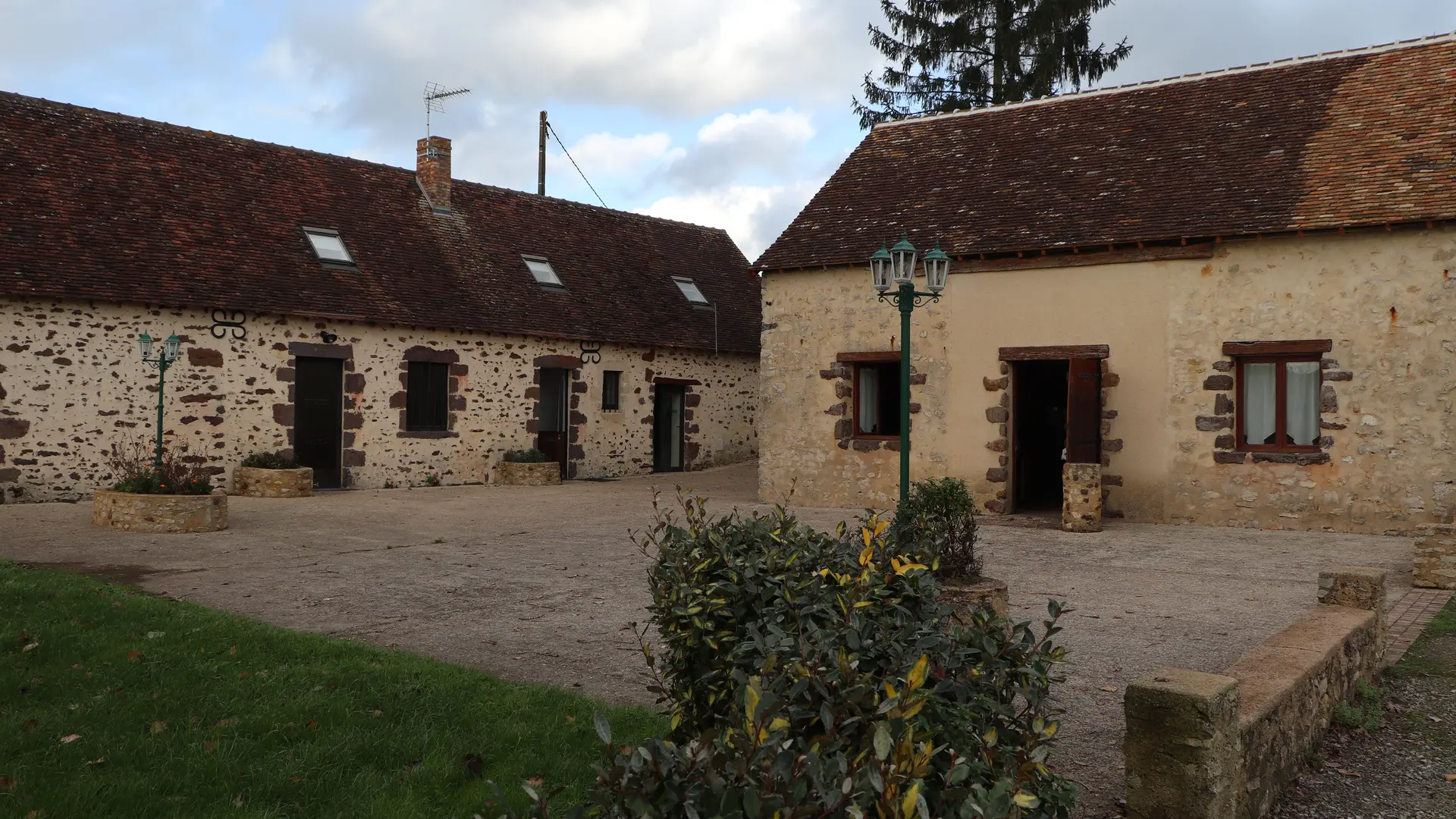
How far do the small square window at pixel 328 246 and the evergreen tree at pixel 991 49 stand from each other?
1406 centimetres

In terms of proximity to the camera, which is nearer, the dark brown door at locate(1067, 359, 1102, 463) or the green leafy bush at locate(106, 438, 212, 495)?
the green leafy bush at locate(106, 438, 212, 495)

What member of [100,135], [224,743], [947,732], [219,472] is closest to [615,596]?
[224,743]

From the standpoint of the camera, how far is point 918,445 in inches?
605

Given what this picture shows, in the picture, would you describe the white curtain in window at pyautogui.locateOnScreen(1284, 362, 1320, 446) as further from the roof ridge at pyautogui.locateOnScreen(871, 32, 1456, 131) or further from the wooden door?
the wooden door

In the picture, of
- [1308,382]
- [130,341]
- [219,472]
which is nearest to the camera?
[1308,382]

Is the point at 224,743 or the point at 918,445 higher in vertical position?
the point at 918,445

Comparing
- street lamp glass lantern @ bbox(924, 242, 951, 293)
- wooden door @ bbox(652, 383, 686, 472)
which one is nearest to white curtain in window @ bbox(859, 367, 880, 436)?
street lamp glass lantern @ bbox(924, 242, 951, 293)

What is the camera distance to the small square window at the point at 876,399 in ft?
52.5

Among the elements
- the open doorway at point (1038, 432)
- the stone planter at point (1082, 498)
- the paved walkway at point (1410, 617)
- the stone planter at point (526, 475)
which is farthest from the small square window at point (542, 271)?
the paved walkway at point (1410, 617)

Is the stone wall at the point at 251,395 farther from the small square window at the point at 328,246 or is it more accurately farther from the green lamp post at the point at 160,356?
the small square window at the point at 328,246

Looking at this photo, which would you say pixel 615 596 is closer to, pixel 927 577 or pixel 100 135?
pixel 927 577

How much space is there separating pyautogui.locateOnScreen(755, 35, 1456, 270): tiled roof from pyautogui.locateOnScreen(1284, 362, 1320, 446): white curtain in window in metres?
1.75

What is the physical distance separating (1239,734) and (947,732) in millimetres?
1847

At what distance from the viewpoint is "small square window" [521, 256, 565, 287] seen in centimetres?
2100
